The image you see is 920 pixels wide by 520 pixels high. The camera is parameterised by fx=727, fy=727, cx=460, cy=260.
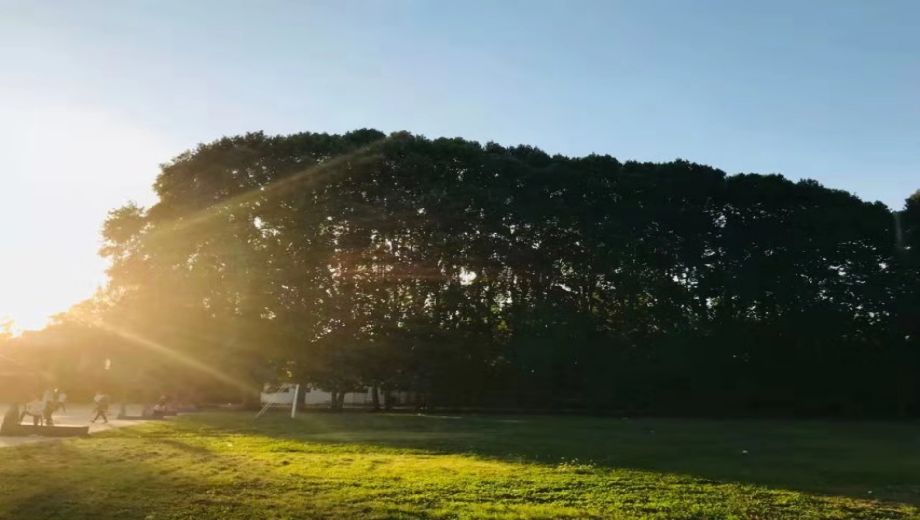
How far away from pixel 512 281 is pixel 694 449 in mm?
28780

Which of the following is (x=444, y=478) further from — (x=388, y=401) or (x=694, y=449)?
(x=388, y=401)

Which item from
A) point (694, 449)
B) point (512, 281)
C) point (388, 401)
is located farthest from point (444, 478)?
point (512, 281)

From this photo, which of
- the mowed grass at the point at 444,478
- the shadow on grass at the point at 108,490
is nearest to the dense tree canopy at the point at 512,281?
the mowed grass at the point at 444,478

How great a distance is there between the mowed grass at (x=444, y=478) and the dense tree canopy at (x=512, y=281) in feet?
71.8

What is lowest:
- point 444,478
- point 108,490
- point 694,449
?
point 694,449

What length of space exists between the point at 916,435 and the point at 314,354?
31.1 m

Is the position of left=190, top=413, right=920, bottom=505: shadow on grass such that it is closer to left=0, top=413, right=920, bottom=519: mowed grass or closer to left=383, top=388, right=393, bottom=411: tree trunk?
left=0, top=413, right=920, bottom=519: mowed grass

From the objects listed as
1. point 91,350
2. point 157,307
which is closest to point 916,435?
point 157,307

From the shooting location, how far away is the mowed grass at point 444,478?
10422mm

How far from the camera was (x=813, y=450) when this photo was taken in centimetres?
2103

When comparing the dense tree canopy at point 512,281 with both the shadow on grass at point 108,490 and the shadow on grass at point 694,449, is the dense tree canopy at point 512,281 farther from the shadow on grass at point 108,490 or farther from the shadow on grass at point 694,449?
the shadow on grass at point 108,490

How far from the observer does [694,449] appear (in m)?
20.8

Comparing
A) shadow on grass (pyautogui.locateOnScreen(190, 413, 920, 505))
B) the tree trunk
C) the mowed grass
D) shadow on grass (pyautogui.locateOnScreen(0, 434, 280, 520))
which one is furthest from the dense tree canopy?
shadow on grass (pyautogui.locateOnScreen(0, 434, 280, 520))

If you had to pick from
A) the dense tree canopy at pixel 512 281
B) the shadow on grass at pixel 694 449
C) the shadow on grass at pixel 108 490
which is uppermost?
the dense tree canopy at pixel 512 281
